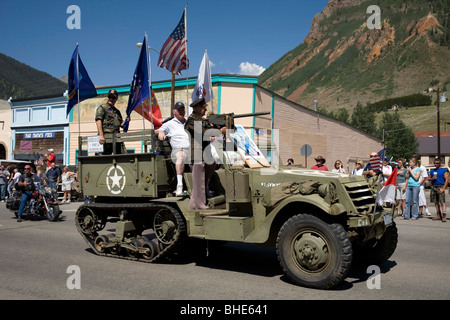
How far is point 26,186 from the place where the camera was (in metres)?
12.8

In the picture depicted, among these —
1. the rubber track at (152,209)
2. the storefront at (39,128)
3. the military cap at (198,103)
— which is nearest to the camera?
the rubber track at (152,209)

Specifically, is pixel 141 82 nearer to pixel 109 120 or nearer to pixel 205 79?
pixel 109 120

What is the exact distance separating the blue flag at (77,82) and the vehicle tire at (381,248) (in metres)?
7.09

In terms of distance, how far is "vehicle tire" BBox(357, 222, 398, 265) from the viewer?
20.3ft

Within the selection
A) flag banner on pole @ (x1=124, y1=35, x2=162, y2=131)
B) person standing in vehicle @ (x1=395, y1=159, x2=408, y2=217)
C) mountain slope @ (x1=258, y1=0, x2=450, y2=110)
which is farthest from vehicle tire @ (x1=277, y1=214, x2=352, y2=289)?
mountain slope @ (x1=258, y1=0, x2=450, y2=110)

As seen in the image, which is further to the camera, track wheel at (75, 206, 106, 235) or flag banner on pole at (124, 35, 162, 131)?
flag banner on pole at (124, 35, 162, 131)

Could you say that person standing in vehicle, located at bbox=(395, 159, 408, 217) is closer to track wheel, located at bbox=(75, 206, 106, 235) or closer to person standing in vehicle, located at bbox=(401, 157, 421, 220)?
person standing in vehicle, located at bbox=(401, 157, 421, 220)

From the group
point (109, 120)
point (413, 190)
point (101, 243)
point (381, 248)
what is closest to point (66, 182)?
point (109, 120)

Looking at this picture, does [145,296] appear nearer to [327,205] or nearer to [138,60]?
[327,205]

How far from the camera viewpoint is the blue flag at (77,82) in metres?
9.84

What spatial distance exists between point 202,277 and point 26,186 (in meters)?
9.05

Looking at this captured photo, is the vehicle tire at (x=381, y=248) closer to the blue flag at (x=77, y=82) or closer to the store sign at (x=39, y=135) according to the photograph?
the blue flag at (x=77, y=82)

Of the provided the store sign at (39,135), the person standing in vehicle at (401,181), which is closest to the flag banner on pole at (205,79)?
the person standing in vehicle at (401,181)

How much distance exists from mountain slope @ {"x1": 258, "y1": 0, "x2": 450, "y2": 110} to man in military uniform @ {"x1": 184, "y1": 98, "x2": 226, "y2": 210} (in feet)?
373
